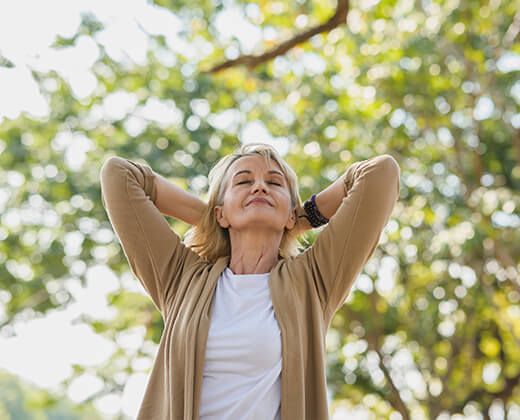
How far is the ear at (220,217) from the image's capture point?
2.42 m

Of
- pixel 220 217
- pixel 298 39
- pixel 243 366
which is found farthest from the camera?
pixel 298 39

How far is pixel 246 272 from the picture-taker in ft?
7.65

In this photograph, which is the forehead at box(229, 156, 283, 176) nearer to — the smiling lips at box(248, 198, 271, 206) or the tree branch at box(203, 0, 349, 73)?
the smiling lips at box(248, 198, 271, 206)

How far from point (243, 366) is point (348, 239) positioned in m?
0.43

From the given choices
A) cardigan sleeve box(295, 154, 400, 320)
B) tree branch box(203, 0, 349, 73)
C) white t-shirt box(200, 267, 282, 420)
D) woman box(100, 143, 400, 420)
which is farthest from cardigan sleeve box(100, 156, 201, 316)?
tree branch box(203, 0, 349, 73)

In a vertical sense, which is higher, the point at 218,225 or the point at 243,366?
the point at 218,225

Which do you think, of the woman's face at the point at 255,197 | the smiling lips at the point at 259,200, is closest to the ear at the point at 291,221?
the woman's face at the point at 255,197

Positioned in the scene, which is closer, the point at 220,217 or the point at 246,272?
the point at 246,272

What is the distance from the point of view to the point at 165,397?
212cm

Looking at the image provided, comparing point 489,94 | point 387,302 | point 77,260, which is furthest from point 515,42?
point 77,260

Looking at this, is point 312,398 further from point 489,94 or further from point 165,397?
point 489,94

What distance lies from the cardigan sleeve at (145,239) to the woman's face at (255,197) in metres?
0.17

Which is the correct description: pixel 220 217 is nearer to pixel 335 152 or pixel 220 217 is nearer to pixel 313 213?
pixel 313 213

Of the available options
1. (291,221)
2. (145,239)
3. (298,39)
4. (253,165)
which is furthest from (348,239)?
(298,39)
